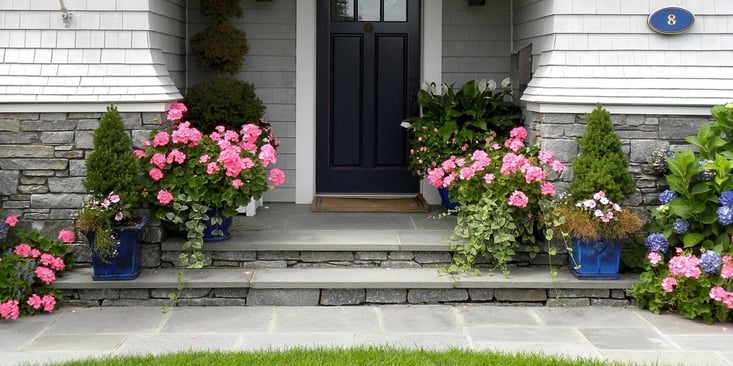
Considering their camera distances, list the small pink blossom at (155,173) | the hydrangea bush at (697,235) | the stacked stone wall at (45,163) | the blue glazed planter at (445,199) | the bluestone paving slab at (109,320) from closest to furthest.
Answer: the bluestone paving slab at (109,320)
the hydrangea bush at (697,235)
the small pink blossom at (155,173)
the stacked stone wall at (45,163)
the blue glazed planter at (445,199)

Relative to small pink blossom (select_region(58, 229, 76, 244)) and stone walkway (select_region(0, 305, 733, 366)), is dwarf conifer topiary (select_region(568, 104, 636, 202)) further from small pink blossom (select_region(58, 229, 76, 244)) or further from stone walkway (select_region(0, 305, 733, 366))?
small pink blossom (select_region(58, 229, 76, 244))

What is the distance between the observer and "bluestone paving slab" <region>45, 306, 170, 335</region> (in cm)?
470

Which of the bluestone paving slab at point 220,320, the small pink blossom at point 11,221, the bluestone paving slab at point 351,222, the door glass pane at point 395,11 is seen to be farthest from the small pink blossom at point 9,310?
the door glass pane at point 395,11

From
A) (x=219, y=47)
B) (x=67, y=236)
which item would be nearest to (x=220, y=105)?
(x=219, y=47)

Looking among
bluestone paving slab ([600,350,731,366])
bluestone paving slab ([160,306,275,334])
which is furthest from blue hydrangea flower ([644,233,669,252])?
bluestone paving slab ([160,306,275,334])

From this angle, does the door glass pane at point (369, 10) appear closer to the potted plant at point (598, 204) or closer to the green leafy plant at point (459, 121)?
the green leafy plant at point (459, 121)

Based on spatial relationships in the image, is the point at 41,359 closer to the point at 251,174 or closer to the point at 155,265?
the point at 155,265

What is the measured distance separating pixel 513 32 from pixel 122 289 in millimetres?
3608

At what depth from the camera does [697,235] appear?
4.99 metres

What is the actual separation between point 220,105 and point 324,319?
203 cm

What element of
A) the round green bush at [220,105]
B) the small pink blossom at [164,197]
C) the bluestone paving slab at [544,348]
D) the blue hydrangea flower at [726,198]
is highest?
the round green bush at [220,105]

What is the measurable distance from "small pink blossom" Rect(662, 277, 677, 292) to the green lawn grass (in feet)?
3.13

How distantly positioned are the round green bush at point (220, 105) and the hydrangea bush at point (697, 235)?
294 centimetres

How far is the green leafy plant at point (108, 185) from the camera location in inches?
194
